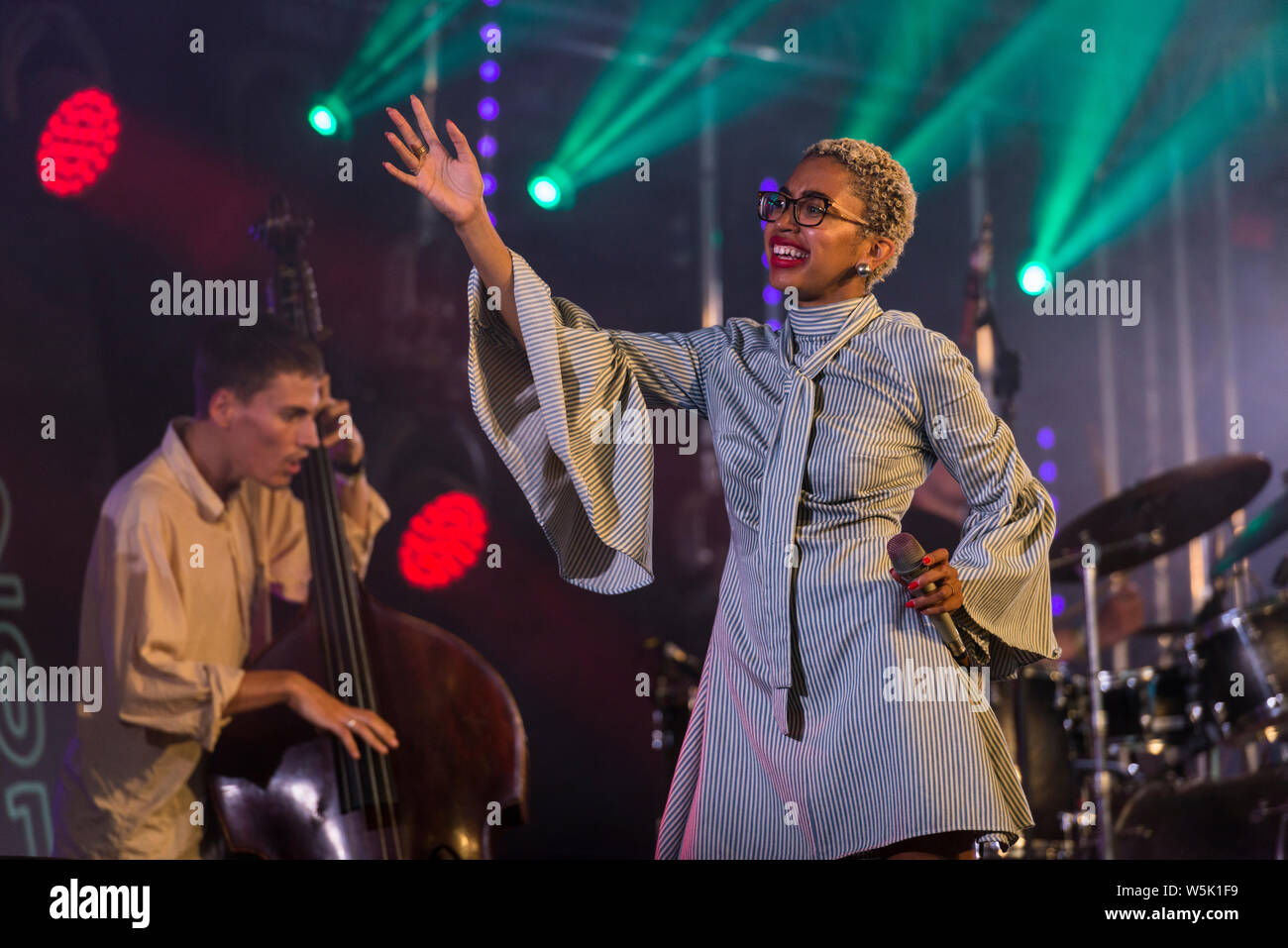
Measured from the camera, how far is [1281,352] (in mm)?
3906

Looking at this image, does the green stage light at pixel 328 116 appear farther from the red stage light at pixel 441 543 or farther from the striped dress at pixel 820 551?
the striped dress at pixel 820 551

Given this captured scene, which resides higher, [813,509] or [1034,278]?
[1034,278]

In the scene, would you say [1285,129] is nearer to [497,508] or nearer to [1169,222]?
[1169,222]

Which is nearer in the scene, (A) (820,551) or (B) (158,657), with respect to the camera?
(A) (820,551)

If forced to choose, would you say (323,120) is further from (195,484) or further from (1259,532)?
(1259,532)

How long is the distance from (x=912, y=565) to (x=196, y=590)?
227cm

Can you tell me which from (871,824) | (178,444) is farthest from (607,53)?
(871,824)

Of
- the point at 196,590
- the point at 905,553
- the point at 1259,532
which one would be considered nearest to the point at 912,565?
the point at 905,553

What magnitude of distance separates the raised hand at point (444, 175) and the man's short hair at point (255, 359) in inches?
62.3

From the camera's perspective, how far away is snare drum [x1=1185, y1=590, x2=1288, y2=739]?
11.9ft

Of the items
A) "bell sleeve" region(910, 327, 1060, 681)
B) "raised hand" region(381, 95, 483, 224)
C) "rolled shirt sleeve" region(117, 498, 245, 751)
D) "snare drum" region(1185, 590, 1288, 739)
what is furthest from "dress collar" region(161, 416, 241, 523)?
"snare drum" region(1185, 590, 1288, 739)

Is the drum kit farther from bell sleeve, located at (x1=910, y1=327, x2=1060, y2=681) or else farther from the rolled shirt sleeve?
the rolled shirt sleeve

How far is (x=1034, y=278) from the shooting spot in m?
3.71

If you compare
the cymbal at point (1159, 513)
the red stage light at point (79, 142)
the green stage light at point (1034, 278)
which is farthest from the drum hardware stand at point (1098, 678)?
the red stage light at point (79, 142)
